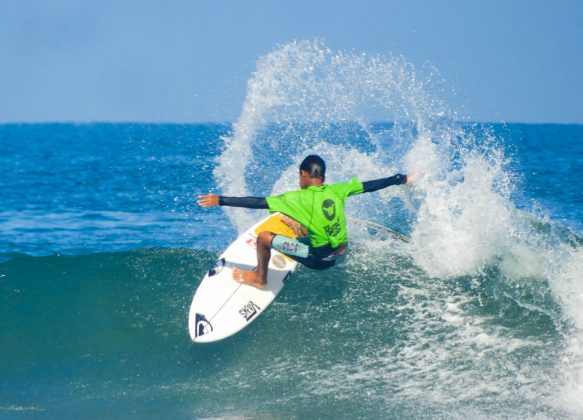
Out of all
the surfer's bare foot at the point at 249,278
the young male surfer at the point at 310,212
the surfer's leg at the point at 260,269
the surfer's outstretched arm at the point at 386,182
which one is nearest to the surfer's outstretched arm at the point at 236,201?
the young male surfer at the point at 310,212

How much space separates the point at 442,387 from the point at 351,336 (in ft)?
4.60

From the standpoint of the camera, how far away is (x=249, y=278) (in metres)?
8.51

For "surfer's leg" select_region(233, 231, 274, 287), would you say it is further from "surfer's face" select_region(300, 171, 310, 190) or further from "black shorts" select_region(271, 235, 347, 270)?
"surfer's face" select_region(300, 171, 310, 190)

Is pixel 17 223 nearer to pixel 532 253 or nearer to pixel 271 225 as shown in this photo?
pixel 271 225

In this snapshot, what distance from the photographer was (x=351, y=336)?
837 centimetres

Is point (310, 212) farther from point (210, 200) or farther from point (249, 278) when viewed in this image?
point (249, 278)

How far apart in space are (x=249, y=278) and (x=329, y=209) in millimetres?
1351

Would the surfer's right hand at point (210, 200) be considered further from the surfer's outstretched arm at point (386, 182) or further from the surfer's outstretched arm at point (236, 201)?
the surfer's outstretched arm at point (386, 182)

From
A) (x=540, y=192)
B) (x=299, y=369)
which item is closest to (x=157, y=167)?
(x=540, y=192)

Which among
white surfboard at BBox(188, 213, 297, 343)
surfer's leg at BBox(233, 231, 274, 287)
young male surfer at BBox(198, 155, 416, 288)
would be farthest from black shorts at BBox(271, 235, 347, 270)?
white surfboard at BBox(188, 213, 297, 343)

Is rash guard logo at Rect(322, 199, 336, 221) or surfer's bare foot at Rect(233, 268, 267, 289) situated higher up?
rash guard logo at Rect(322, 199, 336, 221)

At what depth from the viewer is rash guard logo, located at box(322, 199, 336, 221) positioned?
7.80 meters

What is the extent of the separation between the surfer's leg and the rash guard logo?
618 millimetres

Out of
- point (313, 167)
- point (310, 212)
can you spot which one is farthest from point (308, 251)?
point (313, 167)
